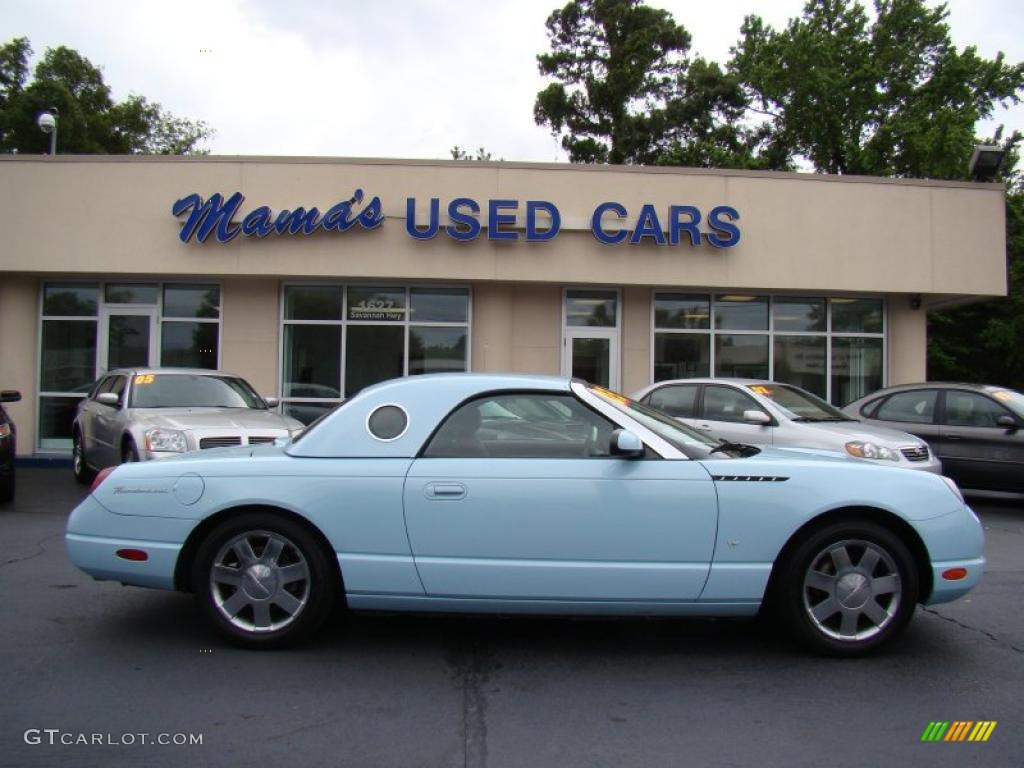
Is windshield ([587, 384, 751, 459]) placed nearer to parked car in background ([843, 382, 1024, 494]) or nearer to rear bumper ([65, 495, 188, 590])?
rear bumper ([65, 495, 188, 590])

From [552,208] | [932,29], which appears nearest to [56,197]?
[552,208]

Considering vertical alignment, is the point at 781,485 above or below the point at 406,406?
below

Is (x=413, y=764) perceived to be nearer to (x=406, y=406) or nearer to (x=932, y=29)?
(x=406, y=406)

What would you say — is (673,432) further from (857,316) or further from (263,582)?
(857,316)

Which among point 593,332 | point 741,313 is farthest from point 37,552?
point 741,313

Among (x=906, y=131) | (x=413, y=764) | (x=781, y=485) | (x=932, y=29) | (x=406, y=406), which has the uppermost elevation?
(x=932, y=29)

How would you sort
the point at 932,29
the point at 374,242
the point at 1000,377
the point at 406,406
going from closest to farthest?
1. the point at 406,406
2. the point at 374,242
3. the point at 1000,377
4. the point at 932,29

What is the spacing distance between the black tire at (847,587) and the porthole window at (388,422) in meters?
2.13

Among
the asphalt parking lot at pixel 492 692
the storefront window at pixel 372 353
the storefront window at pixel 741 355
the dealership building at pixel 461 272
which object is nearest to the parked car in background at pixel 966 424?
the dealership building at pixel 461 272

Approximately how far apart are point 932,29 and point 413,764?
3695 cm

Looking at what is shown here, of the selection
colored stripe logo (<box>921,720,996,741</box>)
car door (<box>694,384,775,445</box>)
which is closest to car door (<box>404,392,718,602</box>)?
colored stripe logo (<box>921,720,996,741</box>)

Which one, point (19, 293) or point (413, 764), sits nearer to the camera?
point (413, 764)

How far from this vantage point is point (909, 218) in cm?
1463

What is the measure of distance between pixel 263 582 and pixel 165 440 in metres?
4.76
